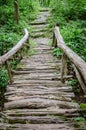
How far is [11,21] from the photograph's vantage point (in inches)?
614

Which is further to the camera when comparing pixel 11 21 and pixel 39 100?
pixel 11 21

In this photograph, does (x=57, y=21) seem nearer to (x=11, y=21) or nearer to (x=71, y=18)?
(x=71, y=18)

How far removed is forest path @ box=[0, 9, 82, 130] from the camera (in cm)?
473

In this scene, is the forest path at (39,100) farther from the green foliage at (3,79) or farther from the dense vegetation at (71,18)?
the dense vegetation at (71,18)

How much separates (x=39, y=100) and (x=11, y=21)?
34.9 ft

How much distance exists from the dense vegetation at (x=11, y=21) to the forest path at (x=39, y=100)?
5.18ft

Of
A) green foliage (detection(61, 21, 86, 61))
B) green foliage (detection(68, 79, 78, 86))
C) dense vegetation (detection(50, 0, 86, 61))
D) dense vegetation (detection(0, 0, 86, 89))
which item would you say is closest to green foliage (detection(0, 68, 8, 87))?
green foliage (detection(68, 79, 78, 86))

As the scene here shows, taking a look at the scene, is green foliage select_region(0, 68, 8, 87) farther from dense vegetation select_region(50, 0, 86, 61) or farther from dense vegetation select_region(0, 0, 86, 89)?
dense vegetation select_region(50, 0, 86, 61)

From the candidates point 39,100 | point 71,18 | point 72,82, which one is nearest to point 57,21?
point 71,18

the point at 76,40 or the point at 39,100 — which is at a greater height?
the point at 39,100

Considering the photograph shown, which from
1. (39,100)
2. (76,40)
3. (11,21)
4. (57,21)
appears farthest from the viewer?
(57,21)

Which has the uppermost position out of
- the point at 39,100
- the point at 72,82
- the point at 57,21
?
the point at 39,100

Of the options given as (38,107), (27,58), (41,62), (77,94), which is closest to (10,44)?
(27,58)

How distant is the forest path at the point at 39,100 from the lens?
4.73 m
